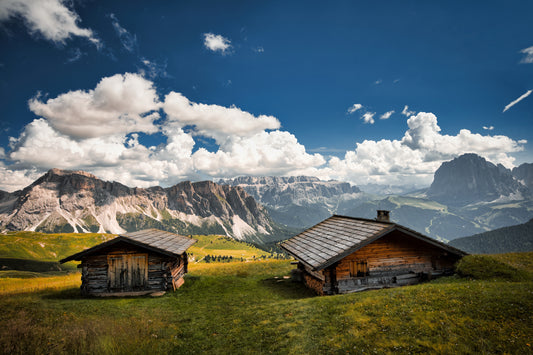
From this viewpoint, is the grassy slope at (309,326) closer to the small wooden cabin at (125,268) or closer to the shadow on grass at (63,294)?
the small wooden cabin at (125,268)

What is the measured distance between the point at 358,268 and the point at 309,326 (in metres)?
9.66

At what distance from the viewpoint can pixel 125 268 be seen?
72.6ft

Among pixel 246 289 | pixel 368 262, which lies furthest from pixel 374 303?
pixel 246 289

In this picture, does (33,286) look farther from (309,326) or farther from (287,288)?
(309,326)

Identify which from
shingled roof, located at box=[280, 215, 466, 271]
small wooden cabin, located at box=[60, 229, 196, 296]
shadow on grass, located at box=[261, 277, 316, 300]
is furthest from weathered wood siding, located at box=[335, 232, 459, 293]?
small wooden cabin, located at box=[60, 229, 196, 296]

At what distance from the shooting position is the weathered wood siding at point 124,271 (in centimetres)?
2188

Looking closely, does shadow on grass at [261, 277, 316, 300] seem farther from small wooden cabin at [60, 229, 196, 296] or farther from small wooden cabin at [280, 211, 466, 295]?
small wooden cabin at [60, 229, 196, 296]

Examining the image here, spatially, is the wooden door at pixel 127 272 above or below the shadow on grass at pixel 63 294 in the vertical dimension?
above

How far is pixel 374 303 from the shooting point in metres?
13.1

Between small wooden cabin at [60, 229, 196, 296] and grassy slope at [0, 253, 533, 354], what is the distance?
18.4 feet

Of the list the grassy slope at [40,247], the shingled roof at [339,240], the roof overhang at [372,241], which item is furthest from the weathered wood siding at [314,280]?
the grassy slope at [40,247]

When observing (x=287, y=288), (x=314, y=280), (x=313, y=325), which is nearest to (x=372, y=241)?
(x=314, y=280)

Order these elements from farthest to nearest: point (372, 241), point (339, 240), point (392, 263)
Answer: point (339, 240)
point (392, 263)
point (372, 241)

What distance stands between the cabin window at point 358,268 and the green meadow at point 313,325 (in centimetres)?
426
